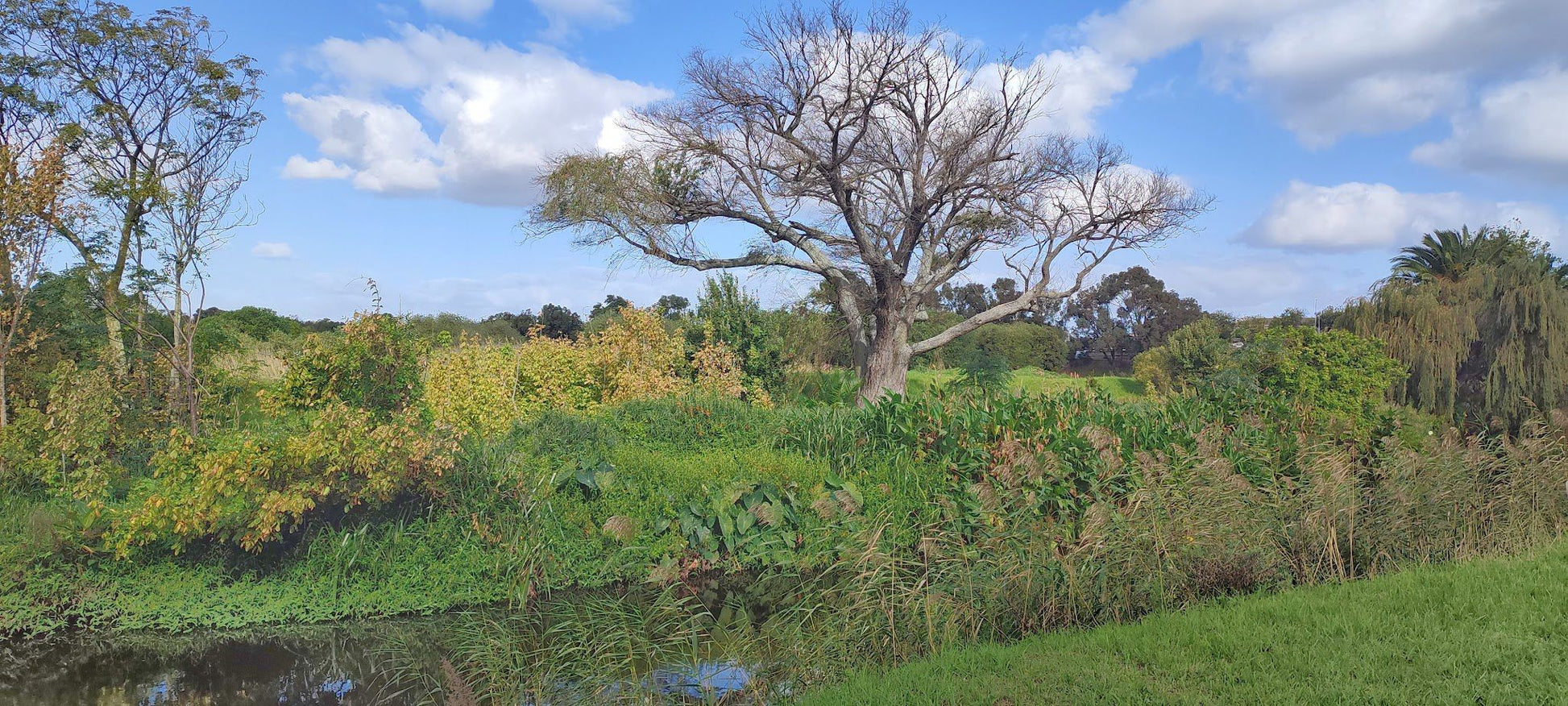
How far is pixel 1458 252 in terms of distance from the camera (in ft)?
78.1

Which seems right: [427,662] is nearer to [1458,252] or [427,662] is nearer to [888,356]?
[888,356]

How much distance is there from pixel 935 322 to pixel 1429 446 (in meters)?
24.6

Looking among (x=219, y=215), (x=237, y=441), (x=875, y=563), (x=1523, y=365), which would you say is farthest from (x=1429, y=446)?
(x=1523, y=365)

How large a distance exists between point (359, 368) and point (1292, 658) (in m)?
6.30

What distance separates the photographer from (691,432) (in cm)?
819

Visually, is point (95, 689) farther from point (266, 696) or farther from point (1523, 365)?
point (1523, 365)

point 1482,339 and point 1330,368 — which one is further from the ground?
point 1482,339

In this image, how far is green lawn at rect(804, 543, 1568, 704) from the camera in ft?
11.1

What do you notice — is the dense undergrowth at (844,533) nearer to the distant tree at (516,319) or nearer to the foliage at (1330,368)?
the foliage at (1330,368)

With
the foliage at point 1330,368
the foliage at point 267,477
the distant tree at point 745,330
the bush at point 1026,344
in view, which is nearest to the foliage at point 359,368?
the foliage at point 267,477

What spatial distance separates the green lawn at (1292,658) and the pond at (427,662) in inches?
42.2

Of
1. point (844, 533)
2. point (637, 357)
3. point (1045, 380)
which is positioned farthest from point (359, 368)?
point (1045, 380)

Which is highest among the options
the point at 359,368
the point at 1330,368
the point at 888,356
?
the point at 888,356

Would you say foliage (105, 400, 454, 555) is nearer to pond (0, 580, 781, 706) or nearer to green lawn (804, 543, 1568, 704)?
pond (0, 580, 781, 706)
